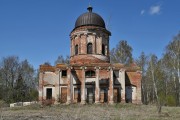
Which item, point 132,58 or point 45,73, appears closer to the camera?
point 45,73

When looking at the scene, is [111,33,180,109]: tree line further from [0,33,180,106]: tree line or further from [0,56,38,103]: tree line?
[0,56,38,103]: tree line

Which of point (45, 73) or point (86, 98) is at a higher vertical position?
point (45, 73)

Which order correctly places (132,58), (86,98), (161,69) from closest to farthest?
(86,98), (161,69), (132,58)

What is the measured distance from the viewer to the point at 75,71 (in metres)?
34.0

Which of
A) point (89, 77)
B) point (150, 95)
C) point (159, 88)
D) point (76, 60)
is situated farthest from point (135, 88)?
point (150, 95)

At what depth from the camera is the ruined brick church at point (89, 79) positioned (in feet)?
107

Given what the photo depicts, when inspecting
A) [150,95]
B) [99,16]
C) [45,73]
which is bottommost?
[150,95]

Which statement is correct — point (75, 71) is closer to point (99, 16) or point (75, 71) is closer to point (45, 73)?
point (45, 73)

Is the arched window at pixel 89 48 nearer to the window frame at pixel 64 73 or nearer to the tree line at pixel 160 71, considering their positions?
the window frame at pixel 64 73

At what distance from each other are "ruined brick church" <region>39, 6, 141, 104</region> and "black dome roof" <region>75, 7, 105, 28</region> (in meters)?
0.39

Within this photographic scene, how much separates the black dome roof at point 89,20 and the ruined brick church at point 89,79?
15.2 inches

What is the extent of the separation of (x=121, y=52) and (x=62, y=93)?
1977 cm

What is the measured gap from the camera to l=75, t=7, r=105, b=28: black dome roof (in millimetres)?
36812

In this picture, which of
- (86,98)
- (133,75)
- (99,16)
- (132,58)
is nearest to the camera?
(86,98)
